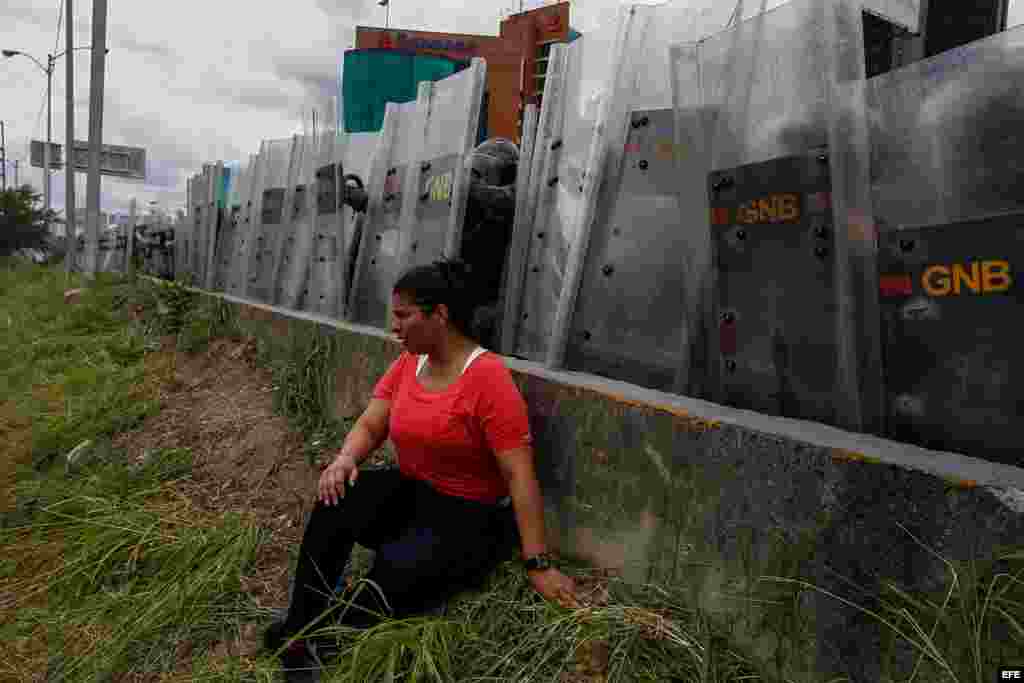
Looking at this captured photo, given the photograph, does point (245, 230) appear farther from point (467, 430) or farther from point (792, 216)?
point (792, 216)

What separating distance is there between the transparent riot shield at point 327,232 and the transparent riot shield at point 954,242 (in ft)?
14.1

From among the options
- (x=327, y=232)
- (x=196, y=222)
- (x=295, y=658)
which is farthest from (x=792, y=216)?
(x=196, y=222)

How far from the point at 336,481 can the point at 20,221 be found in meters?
31.0

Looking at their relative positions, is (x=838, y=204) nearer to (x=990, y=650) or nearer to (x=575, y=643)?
(x=990, y=650)

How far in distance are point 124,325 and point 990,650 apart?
7.98 m

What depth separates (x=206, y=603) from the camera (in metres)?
2.72

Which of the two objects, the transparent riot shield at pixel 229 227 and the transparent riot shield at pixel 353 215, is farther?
the transparent riot shield at pixel 229 227

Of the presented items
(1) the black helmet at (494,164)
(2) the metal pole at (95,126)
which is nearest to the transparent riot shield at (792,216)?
(1) the black helmet at (494,164)

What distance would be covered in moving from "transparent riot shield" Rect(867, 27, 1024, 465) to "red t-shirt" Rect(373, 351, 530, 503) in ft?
3.44

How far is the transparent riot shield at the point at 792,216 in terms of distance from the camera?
2.05m

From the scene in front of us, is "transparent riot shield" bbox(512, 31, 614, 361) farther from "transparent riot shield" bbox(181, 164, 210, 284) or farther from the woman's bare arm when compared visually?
"transparent riot shield" bbox(181, 164, 210, 284)

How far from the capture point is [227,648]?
252 centimetres

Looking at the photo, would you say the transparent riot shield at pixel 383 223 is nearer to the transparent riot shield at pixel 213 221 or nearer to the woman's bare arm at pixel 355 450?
the woman's bare arm at pixel 355 450

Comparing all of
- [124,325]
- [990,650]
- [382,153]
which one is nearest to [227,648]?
[990,650]
